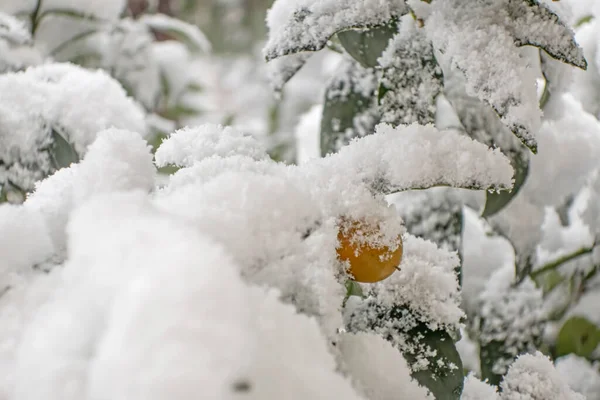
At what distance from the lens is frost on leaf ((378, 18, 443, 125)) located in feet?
1.80

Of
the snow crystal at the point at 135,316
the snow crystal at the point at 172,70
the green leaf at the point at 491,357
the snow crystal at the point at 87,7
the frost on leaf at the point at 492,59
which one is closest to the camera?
the snow crystal at the point at 135,316

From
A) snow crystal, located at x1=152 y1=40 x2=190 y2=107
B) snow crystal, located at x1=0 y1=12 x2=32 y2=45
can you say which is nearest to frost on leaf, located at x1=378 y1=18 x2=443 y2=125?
snow crystal, located at x1=0 y1=12 x2=32 y2=45

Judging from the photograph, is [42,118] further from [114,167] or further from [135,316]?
[135,316]

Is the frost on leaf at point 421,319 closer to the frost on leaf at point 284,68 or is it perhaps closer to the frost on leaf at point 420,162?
the frost on leaf at point 420,162

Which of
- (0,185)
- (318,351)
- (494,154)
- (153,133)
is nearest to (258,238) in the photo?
(318,351)

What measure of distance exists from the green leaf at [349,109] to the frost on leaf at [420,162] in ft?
0.82

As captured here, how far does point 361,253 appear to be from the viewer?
1.33 feet

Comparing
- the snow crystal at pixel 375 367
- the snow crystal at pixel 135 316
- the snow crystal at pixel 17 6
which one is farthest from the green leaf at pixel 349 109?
the snow crystal at pixel 17 6

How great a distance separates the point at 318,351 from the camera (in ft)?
Answer: 0.92

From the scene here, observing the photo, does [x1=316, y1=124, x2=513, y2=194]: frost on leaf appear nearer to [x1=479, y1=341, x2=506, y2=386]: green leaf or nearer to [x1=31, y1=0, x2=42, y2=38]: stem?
[x1=479, y1=341, x2=506, y2=386]: green leaf

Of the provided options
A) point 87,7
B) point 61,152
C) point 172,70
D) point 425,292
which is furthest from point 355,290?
point 172,70

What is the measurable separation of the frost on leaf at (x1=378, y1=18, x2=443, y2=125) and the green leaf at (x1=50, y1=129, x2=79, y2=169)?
13.6 inches

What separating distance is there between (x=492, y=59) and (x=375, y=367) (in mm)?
267

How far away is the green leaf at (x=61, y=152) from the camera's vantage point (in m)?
0.63
